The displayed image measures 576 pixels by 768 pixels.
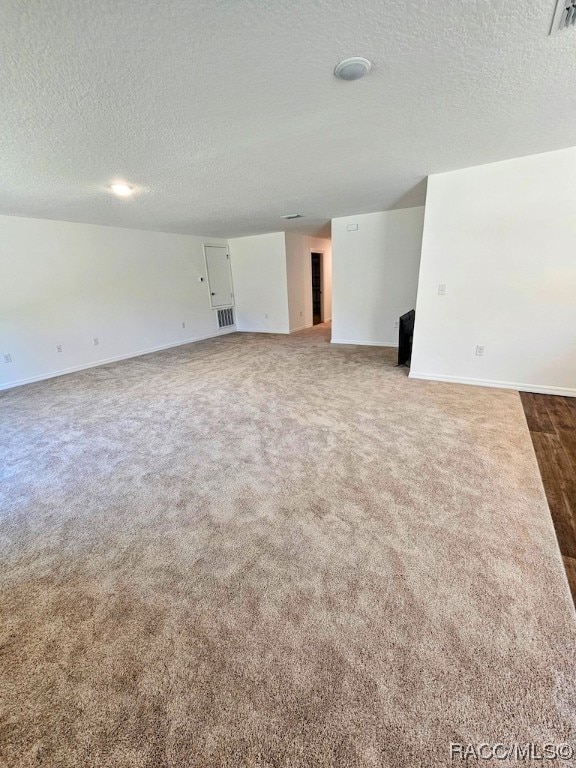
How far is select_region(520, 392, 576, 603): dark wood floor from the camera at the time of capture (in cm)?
158

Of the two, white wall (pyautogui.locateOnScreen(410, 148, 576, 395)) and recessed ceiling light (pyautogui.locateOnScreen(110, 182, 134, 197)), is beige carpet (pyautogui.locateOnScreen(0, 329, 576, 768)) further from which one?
recessed ceiling light (pyautogui.locateOnScreen(110, 182, 134, 197))

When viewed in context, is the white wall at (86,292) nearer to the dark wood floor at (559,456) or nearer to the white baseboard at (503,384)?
the white baseboard at (503,384)

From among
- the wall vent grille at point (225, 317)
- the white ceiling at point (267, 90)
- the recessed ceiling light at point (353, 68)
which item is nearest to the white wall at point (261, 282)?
the wall vent grille at point (225, 317)

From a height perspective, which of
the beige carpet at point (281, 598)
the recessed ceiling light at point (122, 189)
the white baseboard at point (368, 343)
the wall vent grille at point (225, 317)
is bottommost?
the white baseboard at point (368, 343)

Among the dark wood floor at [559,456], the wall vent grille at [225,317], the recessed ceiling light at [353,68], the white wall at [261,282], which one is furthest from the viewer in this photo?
the wall vent grille at [225,317]

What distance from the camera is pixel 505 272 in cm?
320

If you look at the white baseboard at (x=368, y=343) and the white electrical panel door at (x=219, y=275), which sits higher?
the white electrical panel door at (x=219, y=275)

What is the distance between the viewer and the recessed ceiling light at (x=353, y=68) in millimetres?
1445

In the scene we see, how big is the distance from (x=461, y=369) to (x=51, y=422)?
452cm

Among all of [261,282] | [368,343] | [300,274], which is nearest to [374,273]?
[368,343]

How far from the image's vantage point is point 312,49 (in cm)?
137

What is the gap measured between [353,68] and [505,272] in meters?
2.60

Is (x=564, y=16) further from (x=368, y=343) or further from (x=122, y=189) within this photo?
(x=368, y=343)

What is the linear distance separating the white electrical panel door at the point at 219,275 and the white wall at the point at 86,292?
29cm
